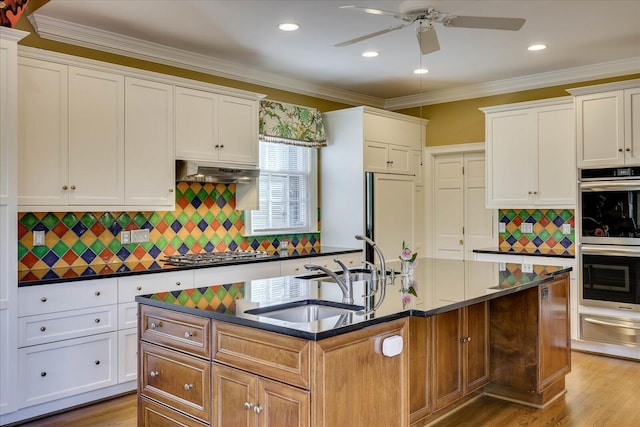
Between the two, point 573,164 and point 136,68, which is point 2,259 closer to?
point 136,68

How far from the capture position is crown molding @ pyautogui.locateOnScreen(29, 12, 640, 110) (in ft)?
13.3

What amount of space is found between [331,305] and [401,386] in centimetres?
48

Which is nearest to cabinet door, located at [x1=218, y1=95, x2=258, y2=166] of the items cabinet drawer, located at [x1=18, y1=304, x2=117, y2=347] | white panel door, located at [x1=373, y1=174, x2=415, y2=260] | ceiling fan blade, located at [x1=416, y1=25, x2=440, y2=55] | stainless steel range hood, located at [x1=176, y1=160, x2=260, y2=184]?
stainless steel range hood, located at [x1=176, y1=160, x2=260, y2=184]

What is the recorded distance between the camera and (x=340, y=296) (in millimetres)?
2652

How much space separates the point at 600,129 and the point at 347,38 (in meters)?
2.47

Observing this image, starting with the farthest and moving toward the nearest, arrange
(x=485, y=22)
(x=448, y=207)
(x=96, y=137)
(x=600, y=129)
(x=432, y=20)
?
(x=448, y=207) < (x=600, y=129) < (x=96, y=137) < (x=432, y=20) < (x=485, y=22)

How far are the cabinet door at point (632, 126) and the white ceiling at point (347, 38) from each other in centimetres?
45

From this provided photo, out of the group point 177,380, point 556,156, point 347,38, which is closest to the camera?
point 177,380

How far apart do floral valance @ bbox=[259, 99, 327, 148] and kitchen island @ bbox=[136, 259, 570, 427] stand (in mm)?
2337

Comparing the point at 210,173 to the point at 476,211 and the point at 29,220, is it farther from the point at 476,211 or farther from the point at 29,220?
the point at 476,211

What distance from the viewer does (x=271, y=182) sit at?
18.4ft

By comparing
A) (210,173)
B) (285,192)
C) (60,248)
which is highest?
(210,173)

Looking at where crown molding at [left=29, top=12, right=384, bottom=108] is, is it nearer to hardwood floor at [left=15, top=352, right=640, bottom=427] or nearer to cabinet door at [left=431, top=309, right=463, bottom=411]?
hardwood floor at [left=15, top=352, right=640, bottom=427]

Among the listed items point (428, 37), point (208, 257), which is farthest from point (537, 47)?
point (208, 257)
